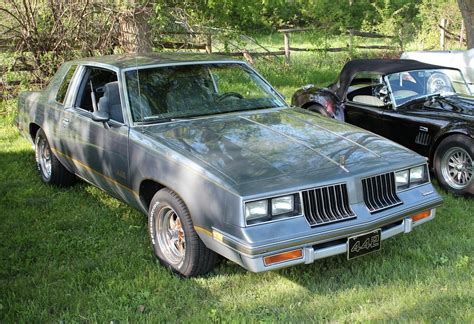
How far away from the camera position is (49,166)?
20.7 ft

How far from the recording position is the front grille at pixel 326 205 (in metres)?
3.48

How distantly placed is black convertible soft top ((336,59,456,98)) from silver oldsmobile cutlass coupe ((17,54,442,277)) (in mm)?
2045

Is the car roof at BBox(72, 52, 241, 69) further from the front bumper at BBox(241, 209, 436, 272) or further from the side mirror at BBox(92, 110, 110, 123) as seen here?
the front bumper at BBox(241, 209, 436, 272)

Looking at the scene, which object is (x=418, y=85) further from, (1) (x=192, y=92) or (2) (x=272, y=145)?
(2) (x=272, y=145)

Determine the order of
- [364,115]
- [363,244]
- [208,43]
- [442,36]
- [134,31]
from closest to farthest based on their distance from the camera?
[363,244], [364,115], [134,31], [208,43], [442,36]

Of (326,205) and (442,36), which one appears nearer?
(326,205)

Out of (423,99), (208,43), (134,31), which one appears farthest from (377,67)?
(208,43)

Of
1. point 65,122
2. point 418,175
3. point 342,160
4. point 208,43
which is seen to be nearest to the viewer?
point 342,160

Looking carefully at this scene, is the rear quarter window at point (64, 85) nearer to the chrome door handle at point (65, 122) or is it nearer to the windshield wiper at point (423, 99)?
the chrome door handle at point (65, 122)

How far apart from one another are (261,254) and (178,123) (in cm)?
159

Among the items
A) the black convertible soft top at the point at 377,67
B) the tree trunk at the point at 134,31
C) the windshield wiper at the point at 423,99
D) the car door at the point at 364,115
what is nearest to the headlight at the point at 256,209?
the car door at the point at 364,115

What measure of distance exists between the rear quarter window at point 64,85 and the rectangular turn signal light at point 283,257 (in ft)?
10.9

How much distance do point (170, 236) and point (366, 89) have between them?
380 cm

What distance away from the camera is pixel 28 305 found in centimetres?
362
